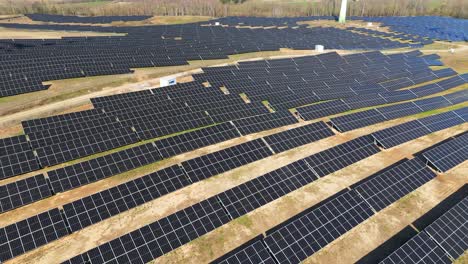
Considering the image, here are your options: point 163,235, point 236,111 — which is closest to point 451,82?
point 236,111

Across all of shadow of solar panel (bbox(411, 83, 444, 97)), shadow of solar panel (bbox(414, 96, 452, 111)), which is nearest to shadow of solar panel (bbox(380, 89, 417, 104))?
shadow of solar panel (bbox(411, 83, 444, 97))

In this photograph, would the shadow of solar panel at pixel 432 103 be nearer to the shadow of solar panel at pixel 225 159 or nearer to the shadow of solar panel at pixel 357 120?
the shadow of solar panel at pixel 357 120

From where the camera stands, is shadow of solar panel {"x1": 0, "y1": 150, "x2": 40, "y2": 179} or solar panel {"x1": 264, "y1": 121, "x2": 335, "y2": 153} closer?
shadow of solar panel {"x1": 0, "y1": 150, "x2": 40, "y2": 179}

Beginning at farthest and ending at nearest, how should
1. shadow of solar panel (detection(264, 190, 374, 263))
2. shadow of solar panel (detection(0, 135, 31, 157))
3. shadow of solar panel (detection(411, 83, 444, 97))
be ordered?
shadow of solar panel (detection(411, 83, 444, 97)) < shadow of solar panel (detection(0, 135, 31, 157)) < shadow of solar panel (detection(264, 190, 374, 263))

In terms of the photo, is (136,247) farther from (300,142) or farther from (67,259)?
(300,142)

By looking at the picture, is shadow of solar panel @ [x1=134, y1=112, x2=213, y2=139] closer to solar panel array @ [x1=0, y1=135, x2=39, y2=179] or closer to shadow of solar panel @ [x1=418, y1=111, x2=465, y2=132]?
solar panel array @ [x1=0, y1=135, x2=39, y2=179]

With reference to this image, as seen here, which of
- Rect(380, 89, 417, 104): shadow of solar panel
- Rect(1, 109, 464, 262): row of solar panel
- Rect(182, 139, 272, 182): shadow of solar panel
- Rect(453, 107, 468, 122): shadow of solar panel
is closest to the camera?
Rect(1, 109, 464, 262): row of solar panel
